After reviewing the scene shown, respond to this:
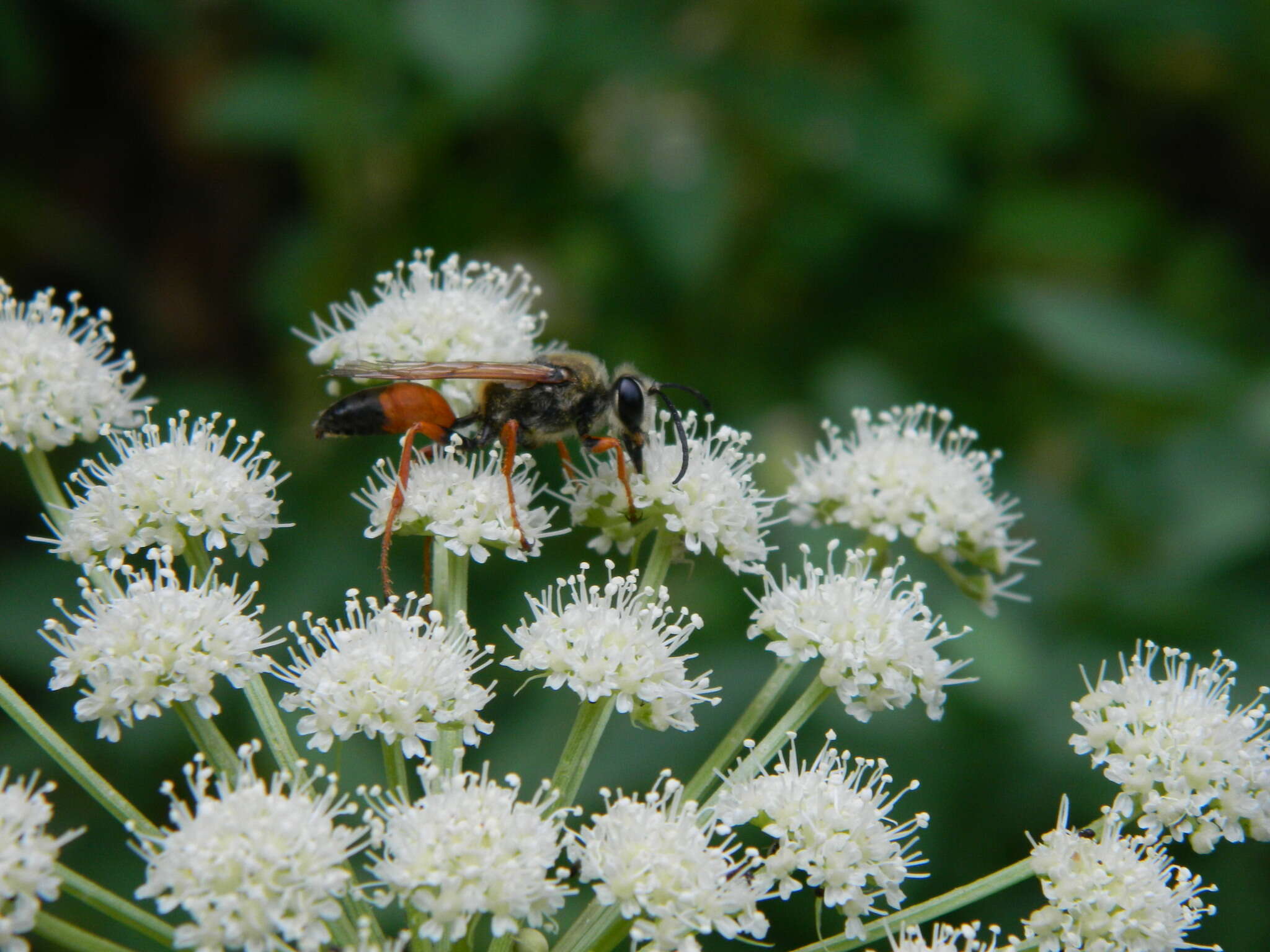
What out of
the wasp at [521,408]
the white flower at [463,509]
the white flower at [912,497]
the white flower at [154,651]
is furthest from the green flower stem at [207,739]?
the white flower at [912,497]

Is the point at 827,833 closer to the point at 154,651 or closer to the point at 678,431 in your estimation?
the point at 678,431

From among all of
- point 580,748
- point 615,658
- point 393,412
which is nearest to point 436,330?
point 393,412

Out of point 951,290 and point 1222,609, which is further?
point 951,290

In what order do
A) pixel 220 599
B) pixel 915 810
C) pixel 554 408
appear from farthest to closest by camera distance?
1. pixel 915 810
2. pixel 554 408
3. pixel 220 599

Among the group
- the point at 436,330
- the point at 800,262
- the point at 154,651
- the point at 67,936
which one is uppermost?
A: the point at 800,262

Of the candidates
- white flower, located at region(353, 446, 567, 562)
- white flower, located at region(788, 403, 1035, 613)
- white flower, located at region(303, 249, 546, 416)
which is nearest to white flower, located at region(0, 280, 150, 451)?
white flower, located at region(303, 249, 546, 416)

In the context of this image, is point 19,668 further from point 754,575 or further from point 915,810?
point 915,810

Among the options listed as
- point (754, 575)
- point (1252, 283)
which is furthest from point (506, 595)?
point (1252, 283)

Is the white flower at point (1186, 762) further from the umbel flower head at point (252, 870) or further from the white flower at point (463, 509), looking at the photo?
the umbel flower head at point (252, 870)

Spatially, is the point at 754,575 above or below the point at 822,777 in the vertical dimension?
above
